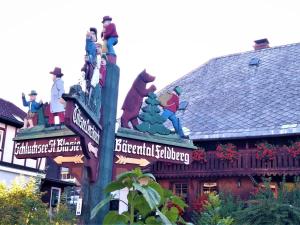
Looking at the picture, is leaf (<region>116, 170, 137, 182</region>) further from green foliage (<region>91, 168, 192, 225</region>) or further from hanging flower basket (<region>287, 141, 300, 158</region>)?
hanging flower basket (<region>287, 141, 300, 158</region>)

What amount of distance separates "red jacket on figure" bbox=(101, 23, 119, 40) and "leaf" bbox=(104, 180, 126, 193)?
2.87 m

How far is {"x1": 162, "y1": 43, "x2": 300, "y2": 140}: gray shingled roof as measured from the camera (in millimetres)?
17031

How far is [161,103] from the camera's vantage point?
660cm

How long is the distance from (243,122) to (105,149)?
13.3 meters

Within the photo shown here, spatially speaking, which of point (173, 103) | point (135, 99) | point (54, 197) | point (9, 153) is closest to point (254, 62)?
point (9, 153)

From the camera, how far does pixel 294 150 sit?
1517 centimetres

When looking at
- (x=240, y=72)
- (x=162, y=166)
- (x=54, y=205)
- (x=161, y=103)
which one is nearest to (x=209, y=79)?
(x=240, y=72)

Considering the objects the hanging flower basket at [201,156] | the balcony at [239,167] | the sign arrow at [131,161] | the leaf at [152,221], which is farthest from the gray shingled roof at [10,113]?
the leaf at [152,221]

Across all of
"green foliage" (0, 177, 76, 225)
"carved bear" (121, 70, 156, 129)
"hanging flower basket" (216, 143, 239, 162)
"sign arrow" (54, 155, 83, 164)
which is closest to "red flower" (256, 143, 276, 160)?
"hanging flower basket" (216, 143, 239, 162)

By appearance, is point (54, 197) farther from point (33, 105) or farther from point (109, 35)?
point (109, 35)

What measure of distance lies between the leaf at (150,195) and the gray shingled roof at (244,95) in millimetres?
14079

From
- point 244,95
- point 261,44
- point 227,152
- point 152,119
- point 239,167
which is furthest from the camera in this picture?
point 261,44

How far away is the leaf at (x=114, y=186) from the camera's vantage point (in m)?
2.53

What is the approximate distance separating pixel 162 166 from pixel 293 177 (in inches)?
194
